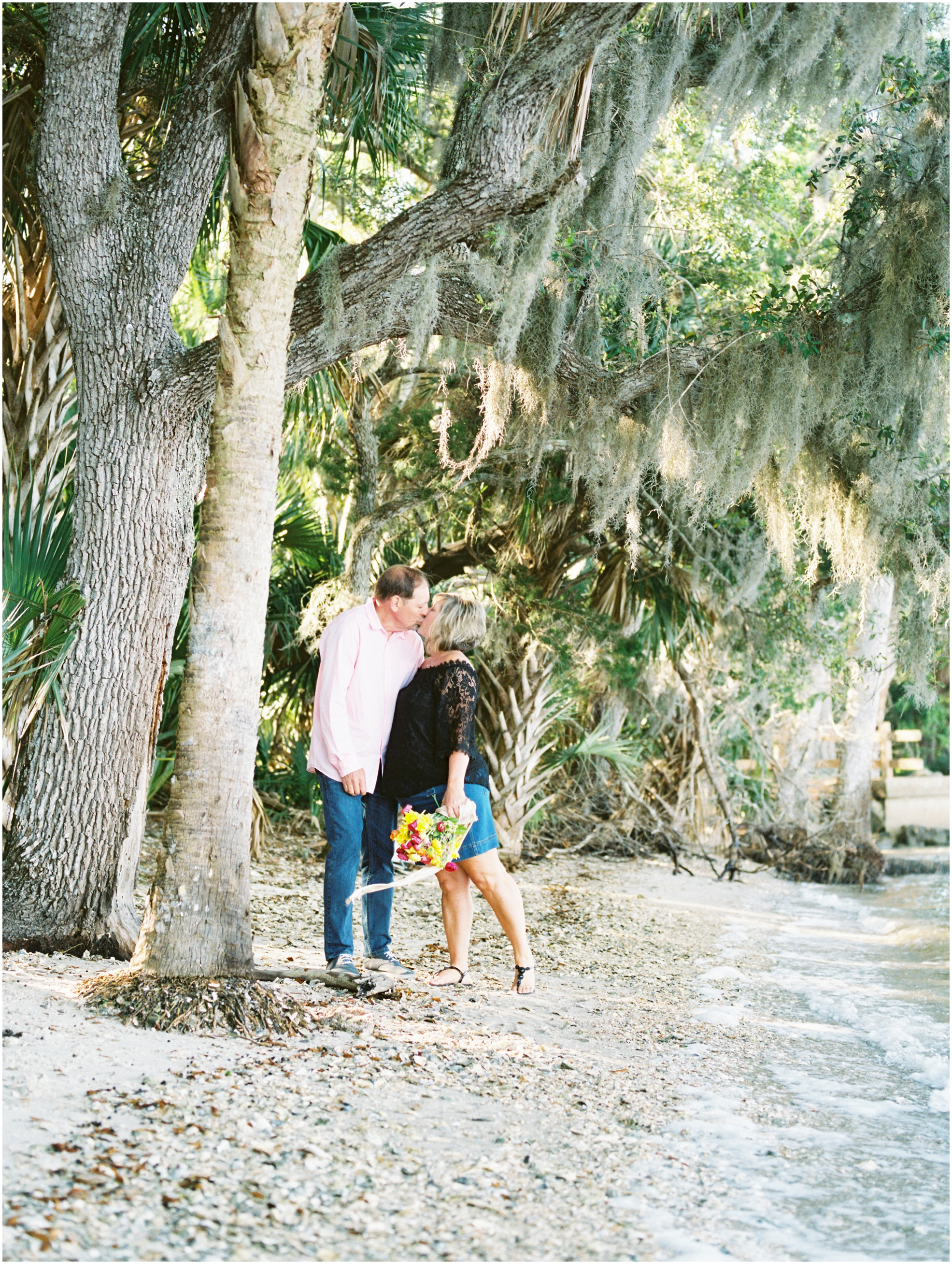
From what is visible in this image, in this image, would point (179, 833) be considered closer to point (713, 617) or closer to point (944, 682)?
point (713, 617)

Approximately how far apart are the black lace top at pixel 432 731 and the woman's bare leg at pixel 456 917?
40cm

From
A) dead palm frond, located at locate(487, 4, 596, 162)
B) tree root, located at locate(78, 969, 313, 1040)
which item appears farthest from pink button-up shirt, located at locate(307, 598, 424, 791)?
dead palm frond, located at locate(487, 4, 596, 162)

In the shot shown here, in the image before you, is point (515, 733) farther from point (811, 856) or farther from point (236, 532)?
point (236, 532)

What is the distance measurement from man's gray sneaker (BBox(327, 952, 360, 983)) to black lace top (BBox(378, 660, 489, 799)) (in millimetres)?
670

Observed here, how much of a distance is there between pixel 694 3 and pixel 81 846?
5.14 m

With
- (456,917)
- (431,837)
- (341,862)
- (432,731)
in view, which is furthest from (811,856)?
(341,862)

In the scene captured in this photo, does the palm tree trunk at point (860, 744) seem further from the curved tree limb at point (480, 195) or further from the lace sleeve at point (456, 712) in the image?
the lace sleeve at point (456, 712)

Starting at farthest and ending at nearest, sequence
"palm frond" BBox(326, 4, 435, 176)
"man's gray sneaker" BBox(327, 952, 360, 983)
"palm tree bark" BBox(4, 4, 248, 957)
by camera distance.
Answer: "palm frond" BBox(326, 4, 435, 176) < "palm tree bark" BBox(4, 4, 248, 957) < "man's gray sneaker" BBox(327, 952, 360, 983)

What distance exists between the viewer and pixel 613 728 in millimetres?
10055

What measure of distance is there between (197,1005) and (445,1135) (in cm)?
99

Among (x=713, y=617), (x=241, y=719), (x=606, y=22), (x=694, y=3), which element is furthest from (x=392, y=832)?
(x=713, y=617)

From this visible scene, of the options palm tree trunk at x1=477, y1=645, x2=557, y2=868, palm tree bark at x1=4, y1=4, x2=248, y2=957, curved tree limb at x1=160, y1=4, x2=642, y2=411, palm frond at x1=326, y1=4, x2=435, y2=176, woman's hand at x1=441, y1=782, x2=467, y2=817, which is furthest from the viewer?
palm tree trunk at x1=477, y1=645, x2=557, y2=868

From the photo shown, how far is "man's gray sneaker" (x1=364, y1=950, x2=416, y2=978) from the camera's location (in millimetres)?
4492

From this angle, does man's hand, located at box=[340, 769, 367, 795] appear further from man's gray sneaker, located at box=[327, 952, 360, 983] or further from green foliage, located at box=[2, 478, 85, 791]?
green foliage, located at box=[2, 478, 85, 791]
